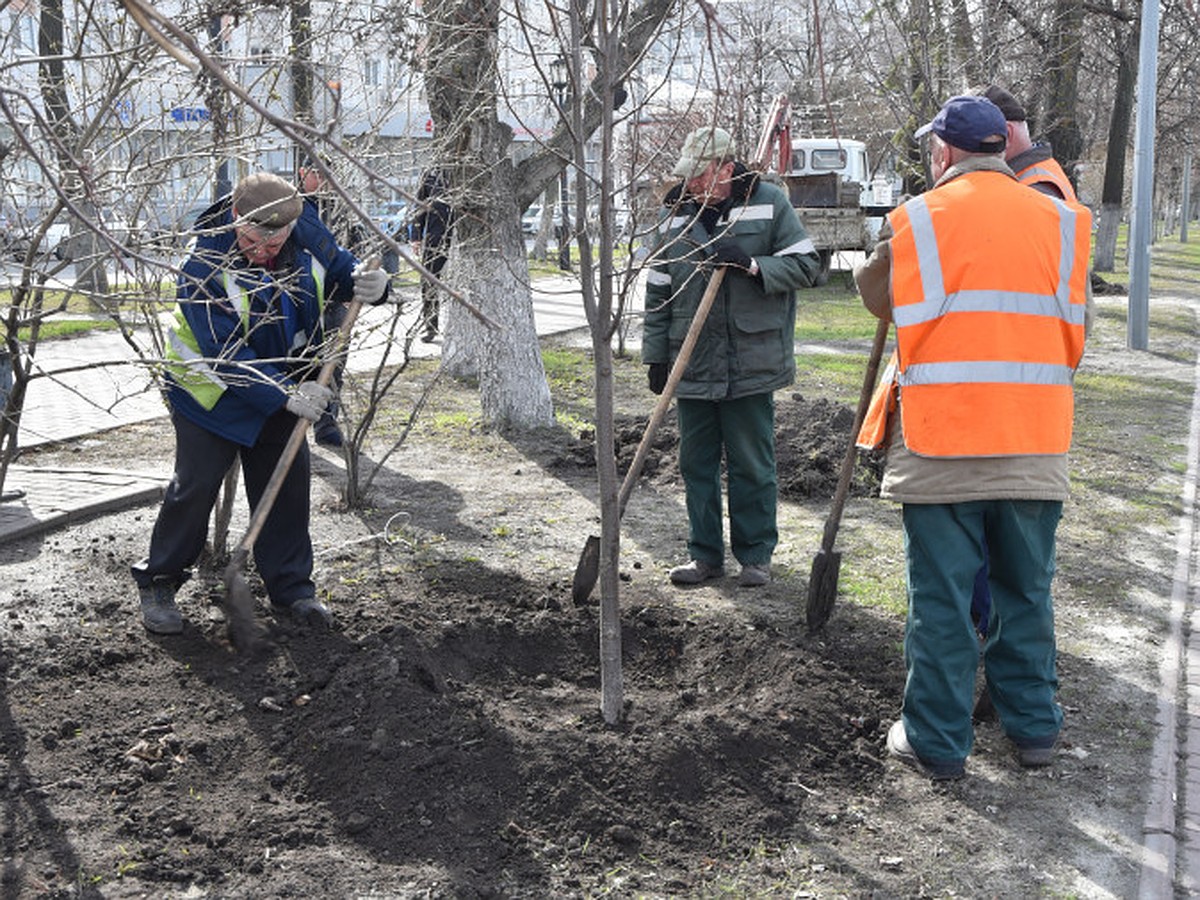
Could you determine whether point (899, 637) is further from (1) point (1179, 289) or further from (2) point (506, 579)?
(1) point (1179, 289)

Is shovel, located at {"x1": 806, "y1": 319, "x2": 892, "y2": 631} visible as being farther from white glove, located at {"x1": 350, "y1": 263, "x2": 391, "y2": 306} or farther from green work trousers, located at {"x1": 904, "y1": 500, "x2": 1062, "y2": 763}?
white glove, located at {"x1": 350, "y1": 263, "x2": 391, "y2": 306}

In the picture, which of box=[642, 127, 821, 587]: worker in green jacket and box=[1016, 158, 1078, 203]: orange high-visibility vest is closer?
box=[1016, 158, 1078, 203]: orange high-visibility vest

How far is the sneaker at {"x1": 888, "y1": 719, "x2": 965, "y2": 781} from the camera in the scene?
150 inches

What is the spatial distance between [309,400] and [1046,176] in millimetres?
2687

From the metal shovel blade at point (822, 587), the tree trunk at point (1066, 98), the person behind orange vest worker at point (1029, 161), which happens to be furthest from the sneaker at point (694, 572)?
the tree trunk at point (1066, 98)

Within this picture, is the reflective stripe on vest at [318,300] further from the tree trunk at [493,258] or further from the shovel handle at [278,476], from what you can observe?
the tree trunk at [493,258]

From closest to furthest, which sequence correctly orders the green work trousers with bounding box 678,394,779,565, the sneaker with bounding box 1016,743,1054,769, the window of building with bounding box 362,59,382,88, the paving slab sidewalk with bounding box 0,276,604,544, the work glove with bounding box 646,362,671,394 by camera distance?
the sneaker with bounding box 1016,743,1054,769 < the green work trousers with bounding box 678,394,779,565 < the work glove with bounding box 646,362,671,394 < the paving slab sidewalk with bounding box 0,276,604,544 < the window of building with bounding box 362,59,382,88

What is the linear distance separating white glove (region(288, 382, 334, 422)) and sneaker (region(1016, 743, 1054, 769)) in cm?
260

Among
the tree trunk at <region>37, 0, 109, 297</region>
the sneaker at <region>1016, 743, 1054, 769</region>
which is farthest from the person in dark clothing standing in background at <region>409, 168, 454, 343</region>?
the sneaker at <region>1016, 743, 1054, 769</region>

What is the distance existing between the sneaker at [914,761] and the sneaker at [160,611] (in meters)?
2.61

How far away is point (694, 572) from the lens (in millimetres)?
5641

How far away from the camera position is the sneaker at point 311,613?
4914mm

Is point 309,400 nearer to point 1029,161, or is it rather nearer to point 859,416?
point 859,416

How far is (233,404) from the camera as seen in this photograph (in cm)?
461
